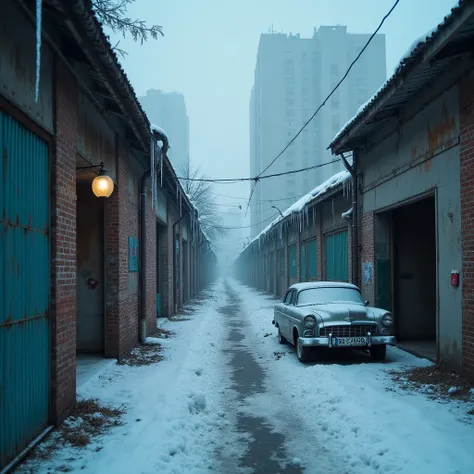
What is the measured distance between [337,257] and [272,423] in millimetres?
9461

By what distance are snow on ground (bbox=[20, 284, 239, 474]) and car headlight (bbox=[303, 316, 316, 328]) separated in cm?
178

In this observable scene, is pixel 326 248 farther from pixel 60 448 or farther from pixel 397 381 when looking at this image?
pixel 60 448

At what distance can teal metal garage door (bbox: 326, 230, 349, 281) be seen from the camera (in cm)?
1345

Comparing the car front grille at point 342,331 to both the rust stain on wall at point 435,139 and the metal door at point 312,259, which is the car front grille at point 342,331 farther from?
the metal door at point 312,259

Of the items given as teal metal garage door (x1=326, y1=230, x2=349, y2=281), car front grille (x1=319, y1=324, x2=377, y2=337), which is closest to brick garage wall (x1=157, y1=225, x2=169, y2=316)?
teal metal garage door (x1=326, y1=230, x2=349, y2=281)

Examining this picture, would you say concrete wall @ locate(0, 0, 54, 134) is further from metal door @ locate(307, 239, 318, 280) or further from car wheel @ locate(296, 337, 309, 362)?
metal door @ locate(307, 239, 318, 280)

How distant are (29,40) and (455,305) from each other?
21.4ft

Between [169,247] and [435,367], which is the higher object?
[169,247]

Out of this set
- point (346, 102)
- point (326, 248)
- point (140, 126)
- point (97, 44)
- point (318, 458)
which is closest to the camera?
point (318, 458)

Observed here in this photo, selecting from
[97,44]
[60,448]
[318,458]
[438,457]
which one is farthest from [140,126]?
[438,457]

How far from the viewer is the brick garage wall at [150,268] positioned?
11.6 m

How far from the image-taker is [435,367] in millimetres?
7562

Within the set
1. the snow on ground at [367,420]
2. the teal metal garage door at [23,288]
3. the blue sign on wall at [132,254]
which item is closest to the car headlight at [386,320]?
the snow on ground at [367,420]

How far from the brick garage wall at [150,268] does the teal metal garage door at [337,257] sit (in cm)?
531
